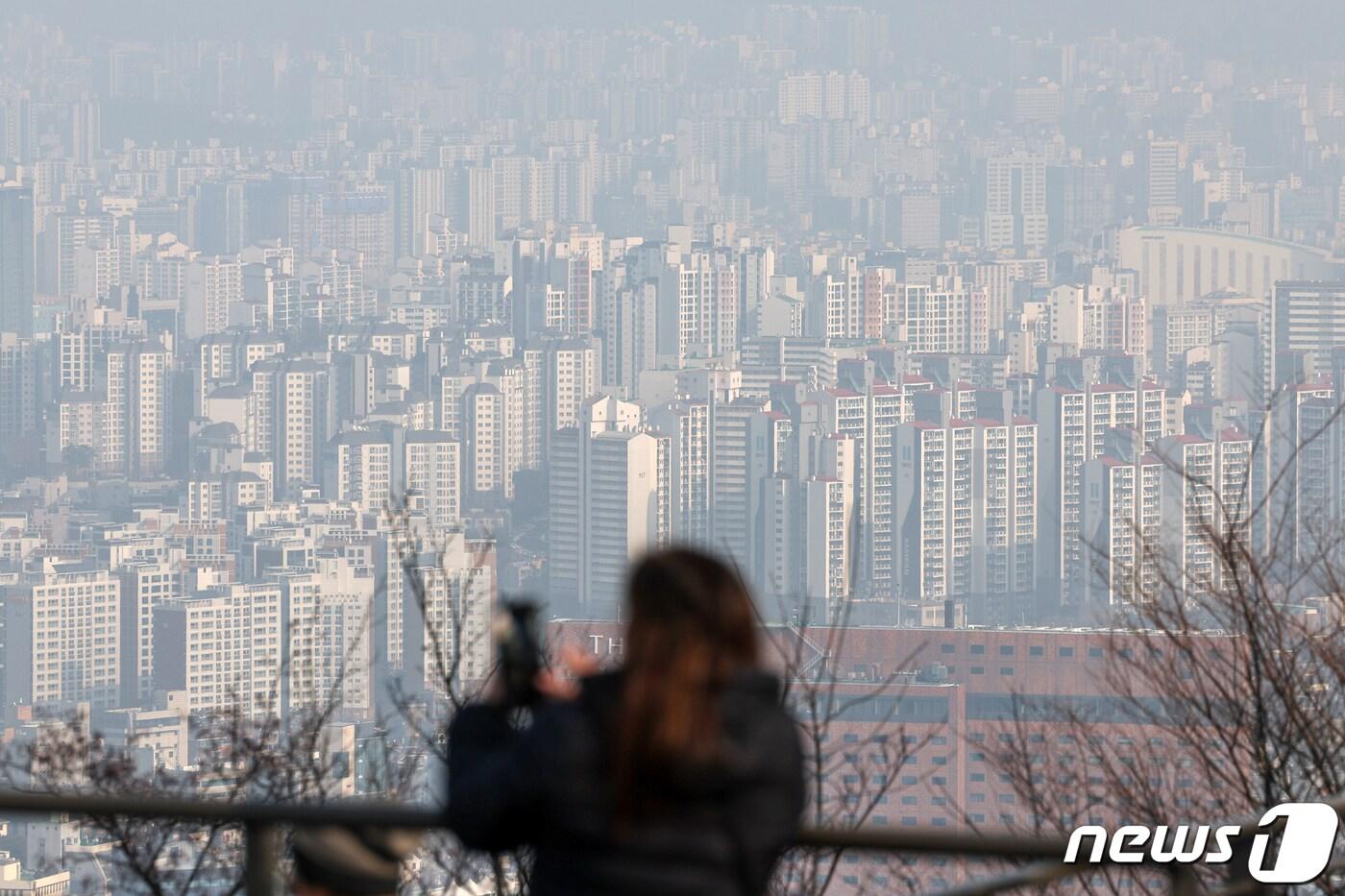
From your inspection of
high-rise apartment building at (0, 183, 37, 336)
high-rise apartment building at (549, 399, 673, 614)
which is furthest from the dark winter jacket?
high-rise apartment building at (0, 183, 37, 336)

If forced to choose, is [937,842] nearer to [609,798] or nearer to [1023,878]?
[1023,878]

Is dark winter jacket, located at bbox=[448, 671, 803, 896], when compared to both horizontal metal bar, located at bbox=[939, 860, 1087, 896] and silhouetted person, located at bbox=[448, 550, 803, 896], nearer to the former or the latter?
silhouetted person, located at bbox=[448, 550, 803, 896]

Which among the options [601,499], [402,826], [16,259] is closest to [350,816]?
[402,826]

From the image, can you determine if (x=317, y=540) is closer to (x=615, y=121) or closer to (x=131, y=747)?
(x=131, y=747)

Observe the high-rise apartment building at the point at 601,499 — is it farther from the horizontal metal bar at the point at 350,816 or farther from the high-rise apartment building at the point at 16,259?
the horizontal metal bar at the point at 350,816

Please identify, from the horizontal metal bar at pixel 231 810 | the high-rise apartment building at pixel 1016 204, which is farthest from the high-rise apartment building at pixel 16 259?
the horizontal metal bar at pixel 231 810

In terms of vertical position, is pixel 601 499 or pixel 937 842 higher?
pixel 937 842

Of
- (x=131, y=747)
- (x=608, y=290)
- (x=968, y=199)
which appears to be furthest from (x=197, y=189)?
(x=131, y=747)
